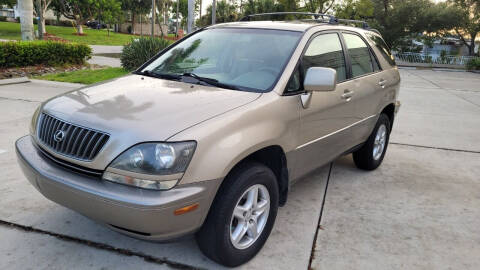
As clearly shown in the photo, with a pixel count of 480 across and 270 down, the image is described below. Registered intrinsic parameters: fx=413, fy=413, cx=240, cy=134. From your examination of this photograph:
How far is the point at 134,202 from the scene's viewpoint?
2.23 metres

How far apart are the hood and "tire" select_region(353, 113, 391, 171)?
7.31ft

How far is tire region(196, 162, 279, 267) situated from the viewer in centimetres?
254

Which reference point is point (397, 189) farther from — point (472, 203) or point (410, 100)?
point (410, 100)

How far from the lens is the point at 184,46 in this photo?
404 centimetres

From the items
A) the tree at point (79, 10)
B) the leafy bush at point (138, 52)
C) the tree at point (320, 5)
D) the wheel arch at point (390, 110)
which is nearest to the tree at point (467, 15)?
the tree at point (320, 5)

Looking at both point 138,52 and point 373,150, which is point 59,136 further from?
point 138,52

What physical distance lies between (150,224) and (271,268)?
1027mm

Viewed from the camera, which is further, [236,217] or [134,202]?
[236,217]

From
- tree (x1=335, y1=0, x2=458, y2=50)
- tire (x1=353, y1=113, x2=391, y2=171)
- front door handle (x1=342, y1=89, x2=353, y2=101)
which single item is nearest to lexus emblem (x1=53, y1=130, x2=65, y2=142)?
front door handle (x1=342, y1=89, x2=353, y2=101)

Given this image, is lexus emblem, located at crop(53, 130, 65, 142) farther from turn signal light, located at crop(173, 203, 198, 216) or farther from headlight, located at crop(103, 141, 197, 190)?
turn signal light, located at crop(173, 203, 198, 216)

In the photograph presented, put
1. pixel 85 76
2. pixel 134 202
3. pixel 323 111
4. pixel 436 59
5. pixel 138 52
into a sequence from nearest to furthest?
pixel 134 202, pixel 323 111, pixel 85 76, pixel 138 52, pixel 436 59

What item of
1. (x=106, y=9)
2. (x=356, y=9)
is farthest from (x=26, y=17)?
(x=356, y=9)

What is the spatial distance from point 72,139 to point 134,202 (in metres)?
0.66

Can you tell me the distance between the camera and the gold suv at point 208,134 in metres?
2.33
